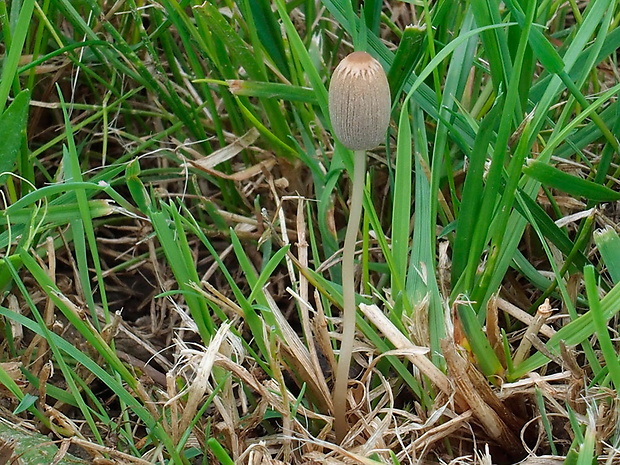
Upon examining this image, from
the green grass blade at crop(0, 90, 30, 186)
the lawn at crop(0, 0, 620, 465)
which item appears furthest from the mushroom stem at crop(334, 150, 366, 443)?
the green grass blade at crop(0, 90, 30, 186)

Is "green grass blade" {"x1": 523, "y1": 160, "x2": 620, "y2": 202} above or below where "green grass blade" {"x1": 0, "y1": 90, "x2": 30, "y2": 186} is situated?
below

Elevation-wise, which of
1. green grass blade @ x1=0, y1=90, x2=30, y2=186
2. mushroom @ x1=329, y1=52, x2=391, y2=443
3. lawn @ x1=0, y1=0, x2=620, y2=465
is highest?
mushroom @ x1=329, y1=52, x2=391, y2=443

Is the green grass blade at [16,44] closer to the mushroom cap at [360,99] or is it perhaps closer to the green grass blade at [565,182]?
the mushroom cap at [360,99]

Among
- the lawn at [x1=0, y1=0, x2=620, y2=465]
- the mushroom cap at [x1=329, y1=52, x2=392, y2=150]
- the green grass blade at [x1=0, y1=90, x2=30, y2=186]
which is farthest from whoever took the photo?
the green grass blade at [x1=0, y1=90, x2=30, y2=186]

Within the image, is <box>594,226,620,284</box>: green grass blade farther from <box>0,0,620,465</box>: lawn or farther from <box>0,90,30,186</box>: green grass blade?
<box>0,90,30,186</box>: green grass blade

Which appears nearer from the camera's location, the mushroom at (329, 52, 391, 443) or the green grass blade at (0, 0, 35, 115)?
the mushroom at (329, 52, 391, 443)

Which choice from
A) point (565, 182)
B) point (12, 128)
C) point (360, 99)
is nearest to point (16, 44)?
point (12, 128)

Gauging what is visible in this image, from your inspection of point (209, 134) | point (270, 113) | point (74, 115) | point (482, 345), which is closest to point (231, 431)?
point (482, 345)
